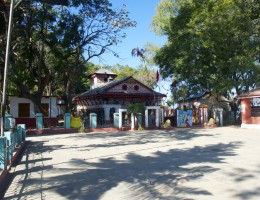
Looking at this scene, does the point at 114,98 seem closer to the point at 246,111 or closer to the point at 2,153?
the point at 246,111

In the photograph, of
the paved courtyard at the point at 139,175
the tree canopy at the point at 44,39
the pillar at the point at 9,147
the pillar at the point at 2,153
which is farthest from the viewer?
the tree canopy at the point at 44,39

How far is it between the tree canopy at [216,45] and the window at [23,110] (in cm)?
1283

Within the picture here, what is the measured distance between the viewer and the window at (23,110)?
2844 centimetres

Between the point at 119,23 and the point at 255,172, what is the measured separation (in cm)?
2023

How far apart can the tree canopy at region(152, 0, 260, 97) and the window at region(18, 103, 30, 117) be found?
42.1 feet

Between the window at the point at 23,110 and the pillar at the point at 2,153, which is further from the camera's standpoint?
the window at the point at 23,110

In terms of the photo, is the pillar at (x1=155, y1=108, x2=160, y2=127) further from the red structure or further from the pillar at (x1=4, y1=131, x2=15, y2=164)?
the pillar at (x1=4, y1=131, x2=15, y2=164)

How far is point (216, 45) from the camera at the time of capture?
26969 mm

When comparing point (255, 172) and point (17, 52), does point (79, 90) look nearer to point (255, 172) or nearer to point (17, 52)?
point (17, 52)

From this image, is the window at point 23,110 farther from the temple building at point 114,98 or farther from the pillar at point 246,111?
the pillar at point 246,111

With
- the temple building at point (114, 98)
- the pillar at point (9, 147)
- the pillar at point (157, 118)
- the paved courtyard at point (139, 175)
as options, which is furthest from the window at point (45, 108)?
the pillar at point (9, 147)

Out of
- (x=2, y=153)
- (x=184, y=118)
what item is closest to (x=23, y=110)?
(x=184, y=118)

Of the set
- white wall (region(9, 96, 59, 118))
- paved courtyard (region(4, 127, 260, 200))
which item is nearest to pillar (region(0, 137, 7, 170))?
paved courtyard (region(4, 127, 260, 200))

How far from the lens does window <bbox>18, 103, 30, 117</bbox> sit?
28438 mm
